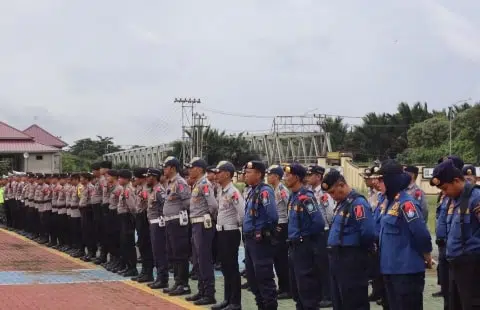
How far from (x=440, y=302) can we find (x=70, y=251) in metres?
9.46

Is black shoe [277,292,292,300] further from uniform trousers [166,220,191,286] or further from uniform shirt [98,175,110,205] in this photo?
uniform shirt [98,175,110,205]

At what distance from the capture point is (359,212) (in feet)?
21.9

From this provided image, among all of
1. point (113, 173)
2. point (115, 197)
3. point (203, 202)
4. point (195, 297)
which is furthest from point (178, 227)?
point (113, 173)

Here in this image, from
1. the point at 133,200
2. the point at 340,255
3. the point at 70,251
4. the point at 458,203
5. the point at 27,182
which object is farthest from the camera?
the point at 27,182

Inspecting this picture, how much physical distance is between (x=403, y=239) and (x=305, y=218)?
1.72m

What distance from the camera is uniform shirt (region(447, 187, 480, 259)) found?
19.4 feet

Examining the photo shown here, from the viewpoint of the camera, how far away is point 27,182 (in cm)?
2106

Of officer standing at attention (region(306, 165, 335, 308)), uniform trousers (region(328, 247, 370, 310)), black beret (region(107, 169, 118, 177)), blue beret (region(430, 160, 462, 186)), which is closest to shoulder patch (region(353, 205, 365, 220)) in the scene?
uniform trousers (region(328, 247, 370, 310))

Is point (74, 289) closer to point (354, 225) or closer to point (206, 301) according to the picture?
point (206, 301)

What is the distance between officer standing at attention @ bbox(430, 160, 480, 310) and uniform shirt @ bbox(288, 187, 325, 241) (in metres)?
1.85

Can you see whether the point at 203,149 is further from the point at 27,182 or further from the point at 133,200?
the point at 133,200

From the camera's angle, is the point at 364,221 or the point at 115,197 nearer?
the point at 364,221

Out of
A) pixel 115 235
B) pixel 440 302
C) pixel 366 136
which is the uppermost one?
pixel 366 136

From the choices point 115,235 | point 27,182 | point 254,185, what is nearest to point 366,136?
point 27,182
